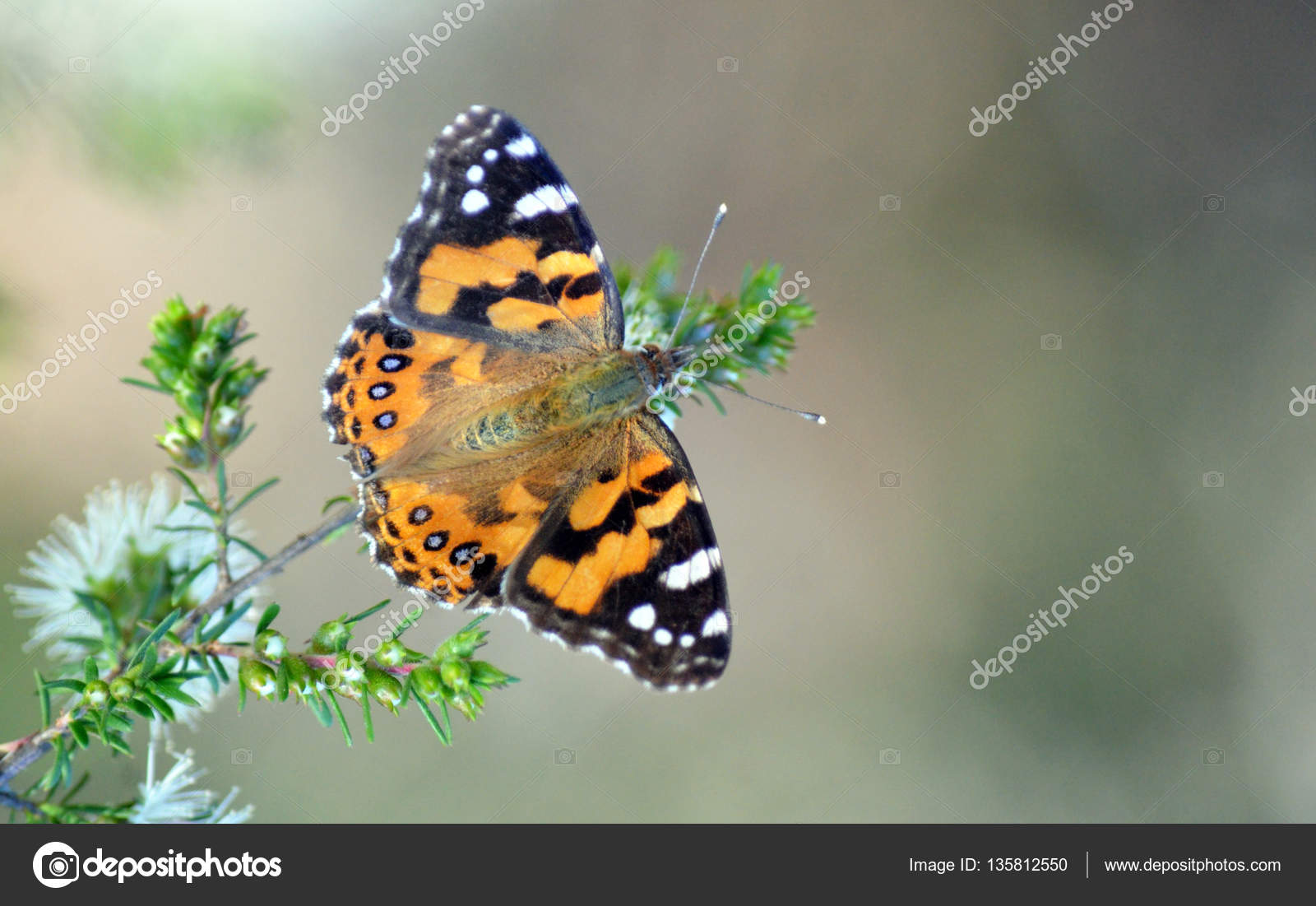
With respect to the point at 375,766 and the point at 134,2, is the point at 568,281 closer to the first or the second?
the point at 134,2

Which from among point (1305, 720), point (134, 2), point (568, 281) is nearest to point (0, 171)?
point (134, 2)

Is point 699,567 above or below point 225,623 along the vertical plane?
above

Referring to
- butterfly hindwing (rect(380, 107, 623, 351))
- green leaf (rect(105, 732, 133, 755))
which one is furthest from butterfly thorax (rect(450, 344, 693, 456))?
green leaf (rect(105, 732, 133, 755))

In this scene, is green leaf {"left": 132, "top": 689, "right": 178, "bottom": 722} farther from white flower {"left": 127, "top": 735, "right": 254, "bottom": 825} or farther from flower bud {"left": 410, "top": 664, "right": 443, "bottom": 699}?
flower bud {"left": 410, "top": 664, "right": 443, "bottom": 699}

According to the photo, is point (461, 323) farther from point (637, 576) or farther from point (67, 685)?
point (67, 685)

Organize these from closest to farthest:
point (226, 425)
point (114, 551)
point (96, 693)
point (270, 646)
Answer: point (96, 693), point (270, 646), point (226, 425), point (114, 551)

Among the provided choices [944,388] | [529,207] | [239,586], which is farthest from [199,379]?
[944,388]

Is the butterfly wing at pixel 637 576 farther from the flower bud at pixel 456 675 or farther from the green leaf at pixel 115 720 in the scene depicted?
the green leaf at pixel 115 720
